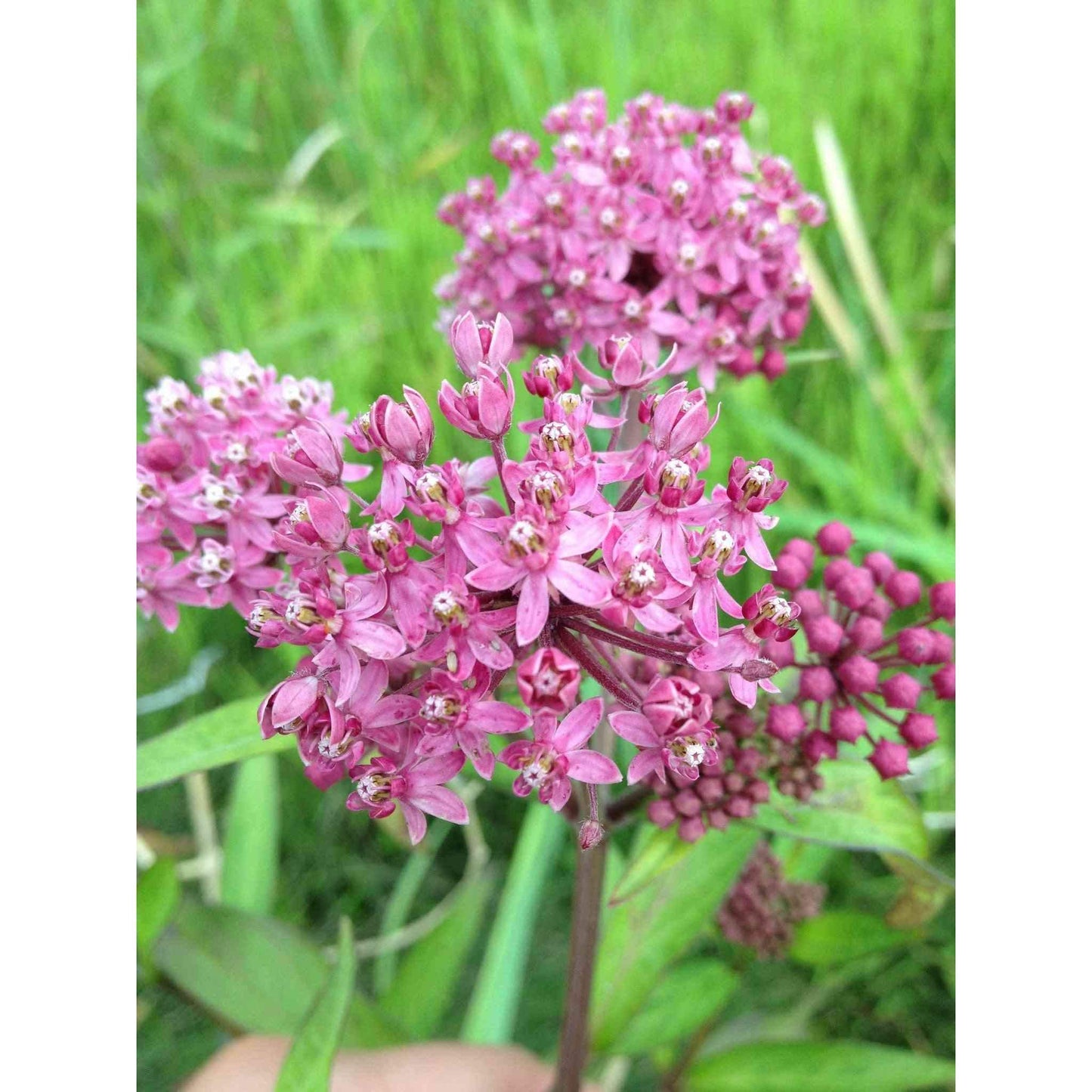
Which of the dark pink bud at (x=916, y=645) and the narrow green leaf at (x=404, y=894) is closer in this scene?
the dark pink bud at (x=916, y=645)

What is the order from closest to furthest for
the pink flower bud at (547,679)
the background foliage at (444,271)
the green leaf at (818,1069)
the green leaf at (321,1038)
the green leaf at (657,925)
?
the pink flower bud at (547,679) < the green leaf at (321,1038) < the green leaf at (657,925) < the green leaf at (818,1069) < the background foliage at (444,271)

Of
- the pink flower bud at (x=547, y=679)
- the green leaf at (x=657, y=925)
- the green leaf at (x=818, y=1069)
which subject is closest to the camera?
the pink flower bud at (x=547, y=679)

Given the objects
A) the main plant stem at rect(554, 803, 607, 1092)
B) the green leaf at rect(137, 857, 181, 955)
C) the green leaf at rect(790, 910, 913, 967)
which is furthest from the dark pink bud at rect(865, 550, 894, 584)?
the green leaf at rect(137, 857, 181, 955)

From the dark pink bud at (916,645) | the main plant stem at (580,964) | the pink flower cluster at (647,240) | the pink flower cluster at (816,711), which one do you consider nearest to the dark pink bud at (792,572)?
the pink flower cluster at (816,711)

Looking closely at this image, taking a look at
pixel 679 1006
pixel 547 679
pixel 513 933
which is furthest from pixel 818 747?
pixel 513 933

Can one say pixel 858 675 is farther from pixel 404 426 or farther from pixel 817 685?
pixel 404 426

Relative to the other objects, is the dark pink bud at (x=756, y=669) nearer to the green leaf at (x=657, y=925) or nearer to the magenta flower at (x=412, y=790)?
the magenta flower at (x=412, y=790)
